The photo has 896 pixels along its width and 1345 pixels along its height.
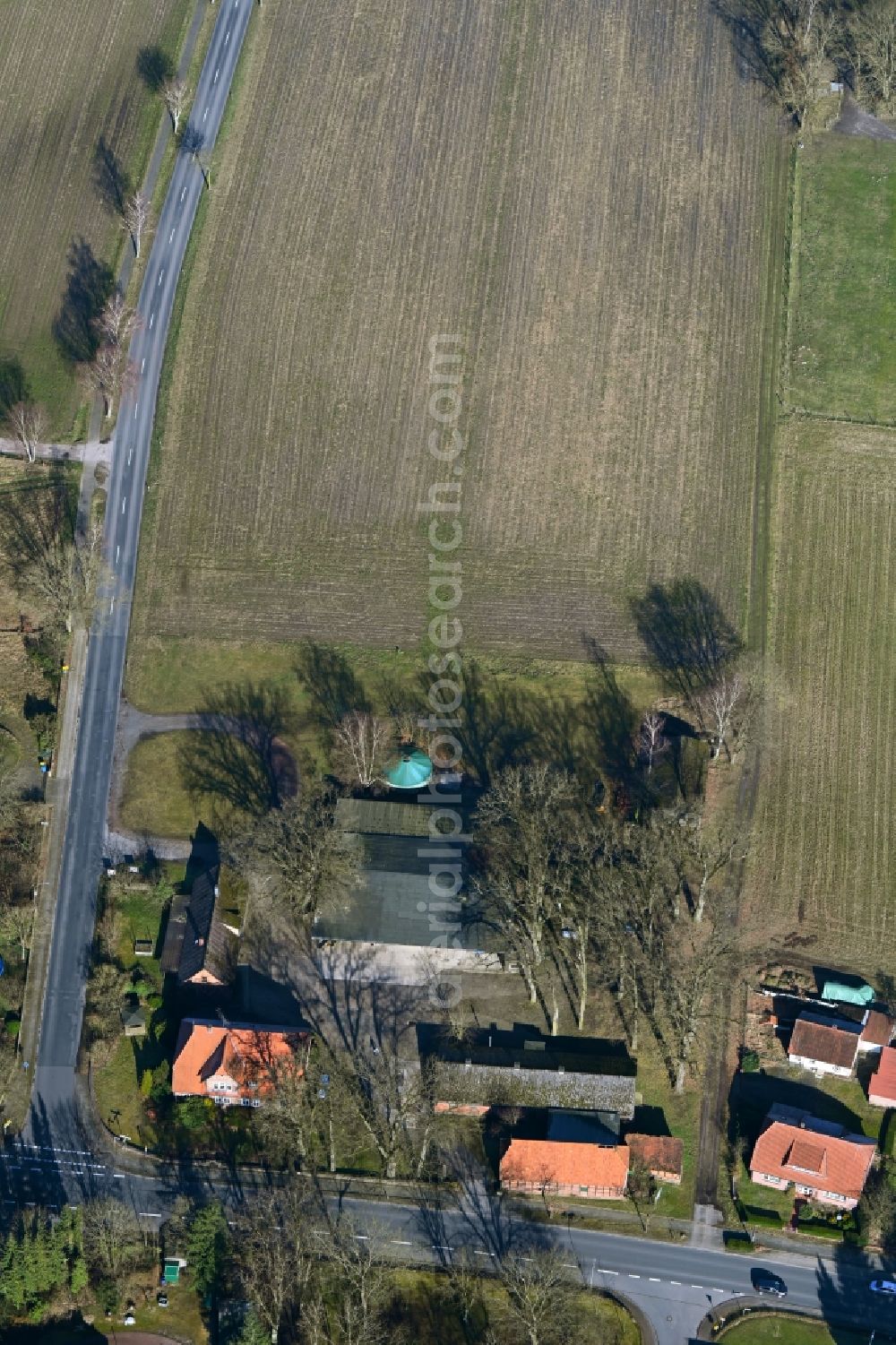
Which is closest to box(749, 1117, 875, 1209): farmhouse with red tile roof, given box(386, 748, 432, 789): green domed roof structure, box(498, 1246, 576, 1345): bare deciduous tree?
box(498, 1246, 576, 1345): bare deciduous tree

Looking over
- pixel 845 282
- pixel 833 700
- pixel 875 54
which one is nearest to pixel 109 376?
pixel 833 700

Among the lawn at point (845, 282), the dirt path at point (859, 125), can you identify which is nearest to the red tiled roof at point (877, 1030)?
the lawn at point (845, 282)

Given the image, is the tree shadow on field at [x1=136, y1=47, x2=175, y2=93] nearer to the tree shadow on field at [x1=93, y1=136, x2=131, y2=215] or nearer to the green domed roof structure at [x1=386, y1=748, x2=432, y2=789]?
the tree shadow on field at [x1=93, y1=136, x2=131, y2=215]

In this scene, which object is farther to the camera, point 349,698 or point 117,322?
point 117,322

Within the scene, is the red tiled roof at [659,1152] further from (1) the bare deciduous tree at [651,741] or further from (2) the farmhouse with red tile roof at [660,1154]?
(1) the bare deciduous tree at [651,741]

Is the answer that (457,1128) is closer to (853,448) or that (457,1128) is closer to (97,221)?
(853,448)

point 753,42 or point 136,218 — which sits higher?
point 753,42

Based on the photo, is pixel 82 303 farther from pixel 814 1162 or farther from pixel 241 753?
pixel 814 1162
